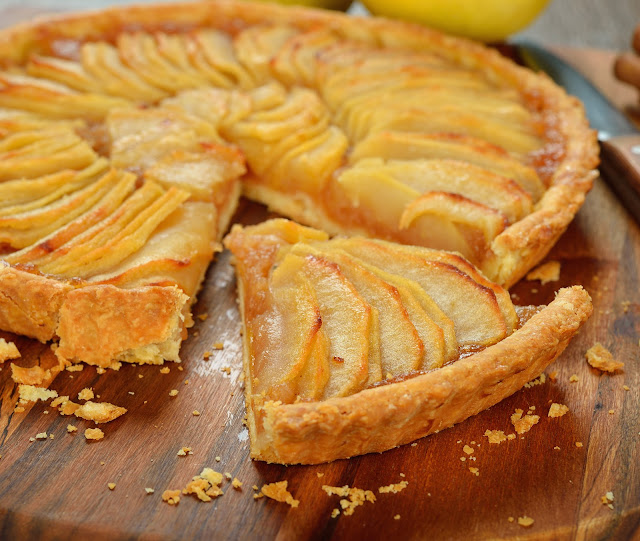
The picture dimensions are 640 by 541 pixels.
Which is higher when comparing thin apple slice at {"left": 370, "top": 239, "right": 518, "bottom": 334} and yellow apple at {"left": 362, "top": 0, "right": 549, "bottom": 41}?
yellow apple at {"left": 362, "top": 0, "right": 549, "bottom": 41}

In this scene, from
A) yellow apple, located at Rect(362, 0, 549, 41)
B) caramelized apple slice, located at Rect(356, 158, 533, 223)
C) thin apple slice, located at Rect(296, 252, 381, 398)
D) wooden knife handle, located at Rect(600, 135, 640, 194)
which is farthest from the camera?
yellow apple, located at Rect(362, 0, 549, 41)

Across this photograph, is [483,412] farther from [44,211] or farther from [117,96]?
→ [117,96]

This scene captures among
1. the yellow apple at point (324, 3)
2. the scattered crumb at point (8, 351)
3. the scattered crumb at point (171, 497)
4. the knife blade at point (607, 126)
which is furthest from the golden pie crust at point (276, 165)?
the yellow apple at point (324, 3)

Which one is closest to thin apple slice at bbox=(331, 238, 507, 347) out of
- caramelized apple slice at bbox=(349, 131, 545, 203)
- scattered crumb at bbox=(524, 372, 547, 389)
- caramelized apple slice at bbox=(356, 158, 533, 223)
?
scattered crumb at bbox=(524, 372, 547, 389)

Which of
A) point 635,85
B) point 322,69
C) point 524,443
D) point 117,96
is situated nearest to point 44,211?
point 117,96

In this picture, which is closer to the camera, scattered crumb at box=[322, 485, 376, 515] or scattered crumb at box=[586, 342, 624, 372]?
scattered crumb at box=[322, 485, 376, 515]

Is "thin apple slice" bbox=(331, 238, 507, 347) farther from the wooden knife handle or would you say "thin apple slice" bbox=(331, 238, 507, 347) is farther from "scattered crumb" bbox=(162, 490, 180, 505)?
the wooden knife handle

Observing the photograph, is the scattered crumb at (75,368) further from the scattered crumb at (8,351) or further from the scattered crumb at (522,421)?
the scattered crumb at (522,421)
